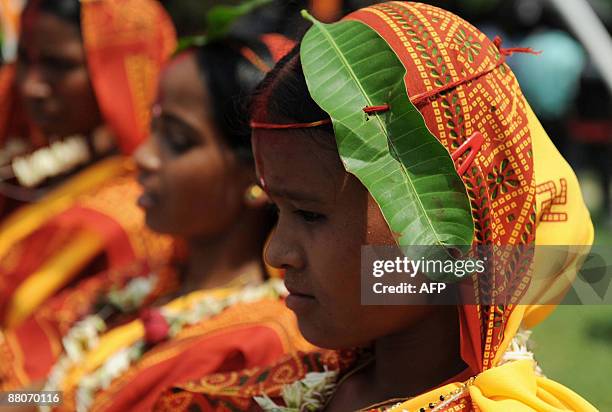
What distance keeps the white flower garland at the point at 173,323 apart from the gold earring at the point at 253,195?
0.76 ft

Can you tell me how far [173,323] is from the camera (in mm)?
2771

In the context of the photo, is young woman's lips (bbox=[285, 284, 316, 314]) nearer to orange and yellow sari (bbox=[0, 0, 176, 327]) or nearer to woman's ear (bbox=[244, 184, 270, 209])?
woman's ear (bbox=[244, 184, 270, 209])

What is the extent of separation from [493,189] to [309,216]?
0.30 meters

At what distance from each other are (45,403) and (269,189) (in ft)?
4.17

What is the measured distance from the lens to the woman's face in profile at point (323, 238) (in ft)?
5.25

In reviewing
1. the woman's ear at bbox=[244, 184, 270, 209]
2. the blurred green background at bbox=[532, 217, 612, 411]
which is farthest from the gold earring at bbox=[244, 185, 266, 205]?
the blurred green background at bbox=[532, 217, 612, 411]

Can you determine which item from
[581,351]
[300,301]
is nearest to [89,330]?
[300,301]

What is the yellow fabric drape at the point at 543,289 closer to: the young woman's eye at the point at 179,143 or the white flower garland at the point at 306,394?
the white flower garland at the point at 306,394

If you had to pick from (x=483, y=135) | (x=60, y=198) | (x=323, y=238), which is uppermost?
(x=483, y=135)

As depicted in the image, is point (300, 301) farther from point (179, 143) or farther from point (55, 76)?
point (55, 76)

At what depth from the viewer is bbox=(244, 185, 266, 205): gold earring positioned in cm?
282

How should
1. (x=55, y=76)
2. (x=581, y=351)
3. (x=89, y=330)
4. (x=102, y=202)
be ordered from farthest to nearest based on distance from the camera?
(x=581, y=351), (x=55, y=76), (x=102, y=202), (x=89, y=330)

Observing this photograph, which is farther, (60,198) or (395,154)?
(60,198)

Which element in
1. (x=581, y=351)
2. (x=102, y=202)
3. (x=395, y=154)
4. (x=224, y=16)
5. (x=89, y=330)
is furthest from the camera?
(x=581, y=351)
